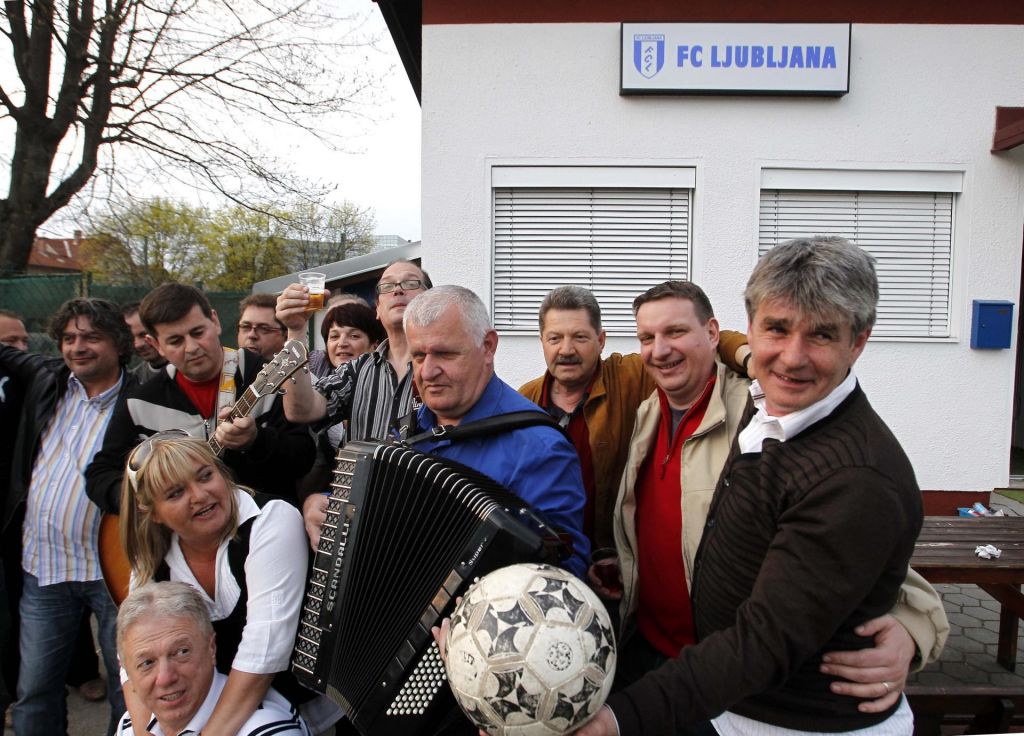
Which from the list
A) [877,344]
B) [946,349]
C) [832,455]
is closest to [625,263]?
[877,344]

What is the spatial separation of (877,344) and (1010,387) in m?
1.24

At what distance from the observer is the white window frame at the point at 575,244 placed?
5562 mm

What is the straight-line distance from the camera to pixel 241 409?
2.51m

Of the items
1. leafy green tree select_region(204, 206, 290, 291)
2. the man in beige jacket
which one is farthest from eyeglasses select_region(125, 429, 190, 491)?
leafy green tree select_region(204, 206, 290, 291)

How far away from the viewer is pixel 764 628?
117cm

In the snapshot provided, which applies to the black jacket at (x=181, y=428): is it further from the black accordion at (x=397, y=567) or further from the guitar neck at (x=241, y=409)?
the black accordion at (x=397, y=567)

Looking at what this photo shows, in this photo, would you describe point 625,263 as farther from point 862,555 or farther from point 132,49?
point 132,49

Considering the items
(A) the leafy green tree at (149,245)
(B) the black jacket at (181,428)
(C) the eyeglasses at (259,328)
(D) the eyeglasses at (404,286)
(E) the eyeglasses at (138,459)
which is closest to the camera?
(E) the eyeglasses at (138,459)

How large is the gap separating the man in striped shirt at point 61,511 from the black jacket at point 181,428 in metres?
0.26

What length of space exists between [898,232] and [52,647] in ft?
22.4

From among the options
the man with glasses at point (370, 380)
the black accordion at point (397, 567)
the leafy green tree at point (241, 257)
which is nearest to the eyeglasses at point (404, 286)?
the man with glasses at point (370, 380)

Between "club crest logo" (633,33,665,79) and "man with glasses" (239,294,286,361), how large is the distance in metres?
3.81

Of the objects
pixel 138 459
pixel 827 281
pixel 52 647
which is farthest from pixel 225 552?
pixel 827 281

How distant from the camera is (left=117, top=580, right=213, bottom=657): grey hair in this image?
1959 mm
